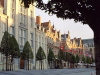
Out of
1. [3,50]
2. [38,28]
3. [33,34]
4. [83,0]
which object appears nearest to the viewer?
[83,0]

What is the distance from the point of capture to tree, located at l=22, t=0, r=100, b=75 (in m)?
7.50

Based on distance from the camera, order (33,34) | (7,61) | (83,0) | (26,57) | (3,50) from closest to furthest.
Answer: (83,0) → (3,50) → (7,61) → (26,57) → (33,34)

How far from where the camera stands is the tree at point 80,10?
7.50 meters

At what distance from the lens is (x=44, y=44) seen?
234 ft

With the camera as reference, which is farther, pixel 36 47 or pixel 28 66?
pixel 36 47

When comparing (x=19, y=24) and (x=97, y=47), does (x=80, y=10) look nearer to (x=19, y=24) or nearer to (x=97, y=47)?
(x=97, y=47)

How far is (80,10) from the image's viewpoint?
7.80 metres

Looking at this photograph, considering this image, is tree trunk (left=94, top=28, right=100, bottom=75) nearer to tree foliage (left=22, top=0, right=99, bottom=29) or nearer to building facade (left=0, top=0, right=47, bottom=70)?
tree foliage (left=22, top=0, right=99, bottom=29)

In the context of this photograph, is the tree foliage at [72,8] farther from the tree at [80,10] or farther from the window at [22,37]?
the window at [22,37]

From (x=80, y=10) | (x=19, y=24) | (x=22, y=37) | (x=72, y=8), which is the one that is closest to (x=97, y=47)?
(x=80, y=10)

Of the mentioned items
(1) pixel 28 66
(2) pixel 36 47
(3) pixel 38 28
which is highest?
(3) pixel 38 28

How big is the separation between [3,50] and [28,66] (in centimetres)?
1460

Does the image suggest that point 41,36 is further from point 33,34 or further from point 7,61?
point 7,61

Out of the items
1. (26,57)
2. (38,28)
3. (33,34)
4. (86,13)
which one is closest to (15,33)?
(26,57)
